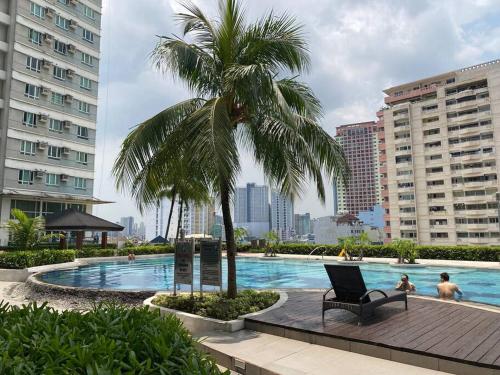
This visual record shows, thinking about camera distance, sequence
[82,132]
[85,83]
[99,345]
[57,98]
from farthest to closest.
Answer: [85,83]
[82,132]
[57,98]
[99,345]

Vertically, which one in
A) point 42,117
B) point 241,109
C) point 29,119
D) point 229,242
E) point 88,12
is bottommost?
point 229,242

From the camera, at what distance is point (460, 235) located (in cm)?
7138

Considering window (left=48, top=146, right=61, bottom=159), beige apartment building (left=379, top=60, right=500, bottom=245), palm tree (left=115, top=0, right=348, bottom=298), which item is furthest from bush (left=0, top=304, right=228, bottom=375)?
beige apartment building (left=379, top=60, right=500, bottom=245)

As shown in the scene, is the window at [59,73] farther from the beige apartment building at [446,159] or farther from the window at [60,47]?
the beige apartment building at [446,159]

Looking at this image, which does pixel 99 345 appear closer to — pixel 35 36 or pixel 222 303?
pixel 222 303

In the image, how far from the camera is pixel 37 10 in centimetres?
3684

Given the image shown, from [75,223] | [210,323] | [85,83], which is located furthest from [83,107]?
[210,323]

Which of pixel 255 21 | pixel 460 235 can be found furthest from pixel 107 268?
pixel 460 235

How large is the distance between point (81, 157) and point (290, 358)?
4028 cm

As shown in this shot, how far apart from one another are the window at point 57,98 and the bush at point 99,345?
129 feet

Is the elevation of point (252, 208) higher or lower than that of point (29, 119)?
lower

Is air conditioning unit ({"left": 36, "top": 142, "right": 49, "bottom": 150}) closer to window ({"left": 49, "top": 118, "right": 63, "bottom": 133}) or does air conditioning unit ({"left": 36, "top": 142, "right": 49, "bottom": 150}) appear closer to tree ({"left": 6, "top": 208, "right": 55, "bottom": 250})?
window ({"left": 49, "top": 118, "right": 63, "bottom": 133})

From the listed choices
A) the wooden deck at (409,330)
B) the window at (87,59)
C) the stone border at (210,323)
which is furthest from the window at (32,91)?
the wooden deck at (409,330)

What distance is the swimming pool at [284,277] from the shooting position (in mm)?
16641
